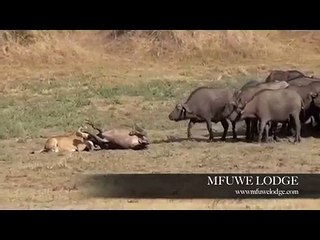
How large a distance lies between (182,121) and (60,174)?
135 cm

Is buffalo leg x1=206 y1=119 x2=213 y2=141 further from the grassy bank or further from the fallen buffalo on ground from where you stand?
the fallen buffalo on ground

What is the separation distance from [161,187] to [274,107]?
1415mm

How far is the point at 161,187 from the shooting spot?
868 cm

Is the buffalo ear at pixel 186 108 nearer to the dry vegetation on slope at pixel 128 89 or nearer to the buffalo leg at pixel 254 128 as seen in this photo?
the dry vegetation on slope at pixel 128 89

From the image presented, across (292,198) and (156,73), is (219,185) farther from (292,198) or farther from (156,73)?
(156,73)

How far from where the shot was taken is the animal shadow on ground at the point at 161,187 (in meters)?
8.64

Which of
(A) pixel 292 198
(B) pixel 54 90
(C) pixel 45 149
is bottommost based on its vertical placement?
(A) pixel 292 198

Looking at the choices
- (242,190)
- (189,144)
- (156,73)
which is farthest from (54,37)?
(242,190)

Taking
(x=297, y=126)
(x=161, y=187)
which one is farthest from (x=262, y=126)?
(x=161, y=187)

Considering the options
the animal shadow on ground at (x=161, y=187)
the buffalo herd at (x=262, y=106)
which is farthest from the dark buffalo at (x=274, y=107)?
the animal shadow on ground at (x=161, y=187)

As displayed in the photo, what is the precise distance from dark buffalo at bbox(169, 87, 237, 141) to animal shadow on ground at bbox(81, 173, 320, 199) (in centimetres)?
68

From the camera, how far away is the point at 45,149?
29.6 ft

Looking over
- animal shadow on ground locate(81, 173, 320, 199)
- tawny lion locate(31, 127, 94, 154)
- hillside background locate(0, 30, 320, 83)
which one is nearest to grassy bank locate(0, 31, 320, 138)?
hillside background locate(0, 30, 320, 83)

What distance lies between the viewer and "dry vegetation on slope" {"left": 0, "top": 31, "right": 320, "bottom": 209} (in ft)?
29.0
